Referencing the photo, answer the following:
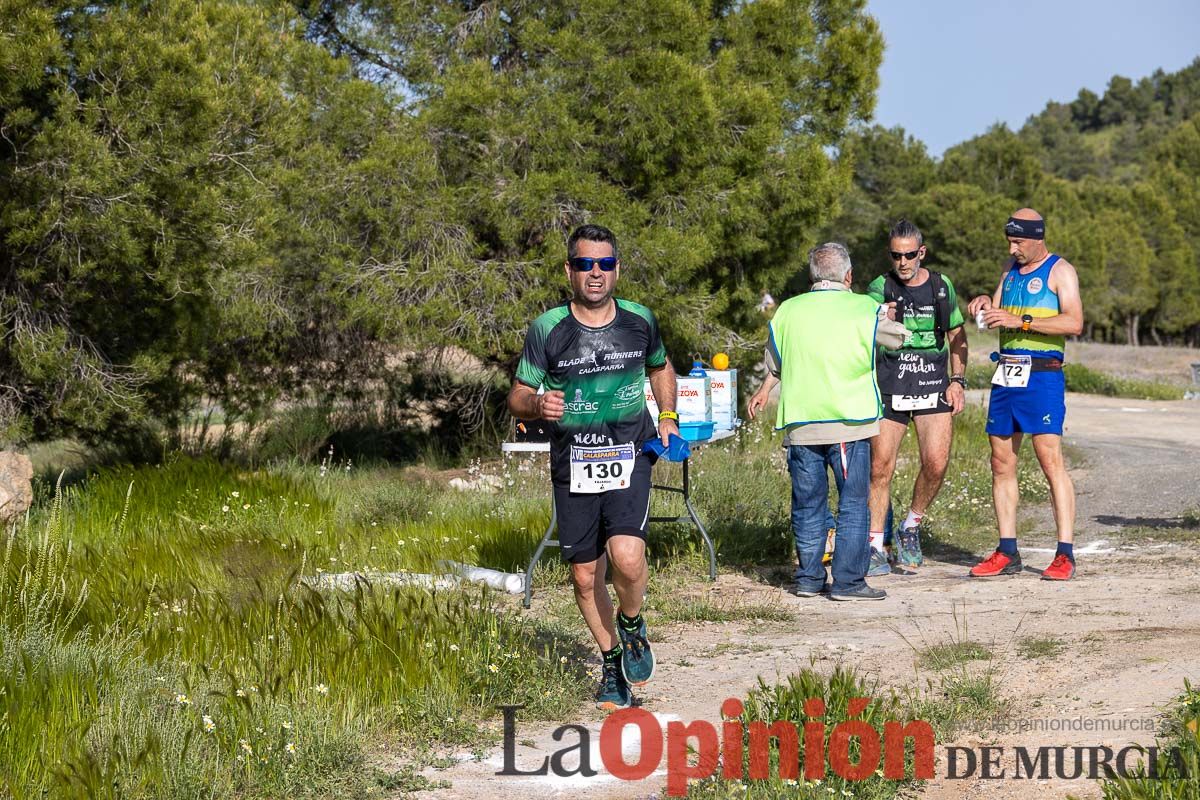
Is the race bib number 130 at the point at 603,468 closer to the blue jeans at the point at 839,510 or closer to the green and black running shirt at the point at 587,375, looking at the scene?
the green and black running shirt at the point at 587,375

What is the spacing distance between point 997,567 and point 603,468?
3.68 metres

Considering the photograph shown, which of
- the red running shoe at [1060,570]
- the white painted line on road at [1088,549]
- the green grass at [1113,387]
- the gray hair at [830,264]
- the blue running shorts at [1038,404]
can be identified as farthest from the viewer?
the green grass at [1113,387]

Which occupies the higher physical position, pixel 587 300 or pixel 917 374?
pixel 587 300

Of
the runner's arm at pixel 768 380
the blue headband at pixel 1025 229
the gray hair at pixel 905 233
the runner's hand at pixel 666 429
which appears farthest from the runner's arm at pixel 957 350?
the runner's hand at pixel 666 429

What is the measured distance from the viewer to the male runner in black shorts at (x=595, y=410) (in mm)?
5500

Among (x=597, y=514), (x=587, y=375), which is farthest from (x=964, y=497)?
(x=587, y=375)

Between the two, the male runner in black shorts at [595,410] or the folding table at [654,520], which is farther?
the folding table at [654,520]

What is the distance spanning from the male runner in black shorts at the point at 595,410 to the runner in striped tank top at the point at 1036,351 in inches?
120

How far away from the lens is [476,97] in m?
13.2

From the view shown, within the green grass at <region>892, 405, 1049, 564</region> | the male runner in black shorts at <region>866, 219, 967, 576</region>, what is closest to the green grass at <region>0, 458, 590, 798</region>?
the male runner in black shorts at <region>866, 219, 967, 576</region>

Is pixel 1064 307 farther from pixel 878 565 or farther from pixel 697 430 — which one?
pixel 697 430

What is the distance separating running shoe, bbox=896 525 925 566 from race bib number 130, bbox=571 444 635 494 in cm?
382

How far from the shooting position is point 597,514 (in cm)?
558

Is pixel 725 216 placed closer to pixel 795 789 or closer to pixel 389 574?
pixel 389 574
